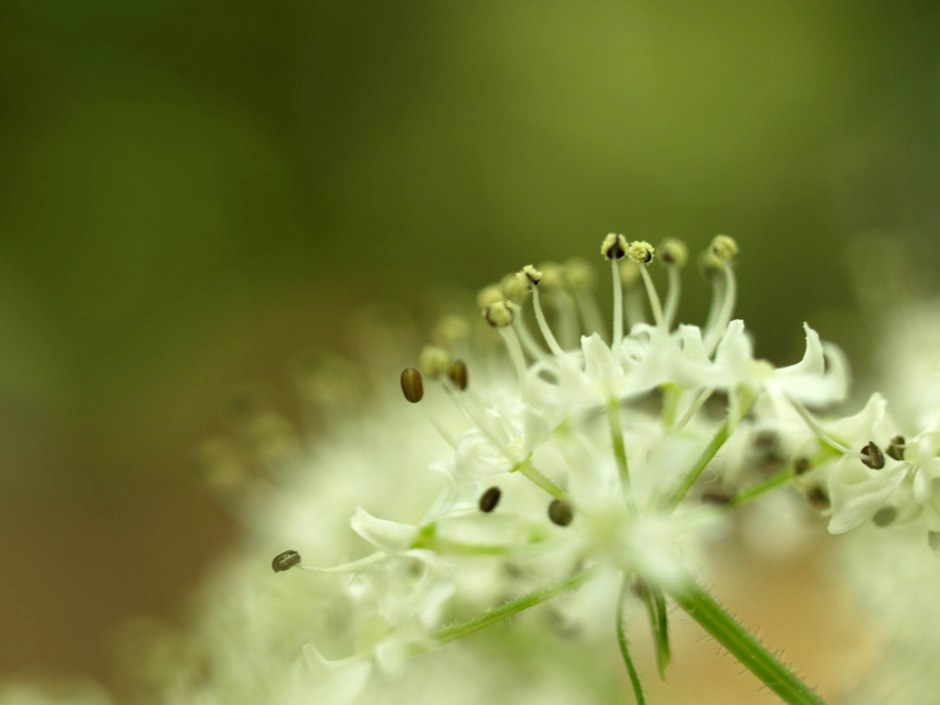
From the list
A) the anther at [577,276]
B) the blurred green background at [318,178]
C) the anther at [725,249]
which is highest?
the anther at [725,249]

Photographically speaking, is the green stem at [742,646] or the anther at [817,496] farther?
the anther at [817,496]

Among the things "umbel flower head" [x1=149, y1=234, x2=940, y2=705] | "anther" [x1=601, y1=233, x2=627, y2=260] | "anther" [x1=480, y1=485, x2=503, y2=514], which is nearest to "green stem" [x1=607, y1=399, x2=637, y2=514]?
"umbel flower head" [x1=149, y1=234, x2=940, y2=705]

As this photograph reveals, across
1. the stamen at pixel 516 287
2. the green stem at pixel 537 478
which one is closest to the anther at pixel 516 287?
the stamen at pixel 516 287

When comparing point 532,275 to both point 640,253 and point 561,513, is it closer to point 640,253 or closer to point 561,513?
point 640,253

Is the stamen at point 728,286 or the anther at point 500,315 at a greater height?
the anther at point 500,315

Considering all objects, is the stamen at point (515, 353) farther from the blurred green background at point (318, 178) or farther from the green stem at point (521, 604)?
the blurred green background at point (318, 178)

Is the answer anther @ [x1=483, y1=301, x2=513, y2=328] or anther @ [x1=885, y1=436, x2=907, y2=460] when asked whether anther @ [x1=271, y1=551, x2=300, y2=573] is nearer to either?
anther @ [x1=483, y1=301, x2=513, y2=328]

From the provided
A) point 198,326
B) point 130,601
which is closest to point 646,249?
point 130,601
